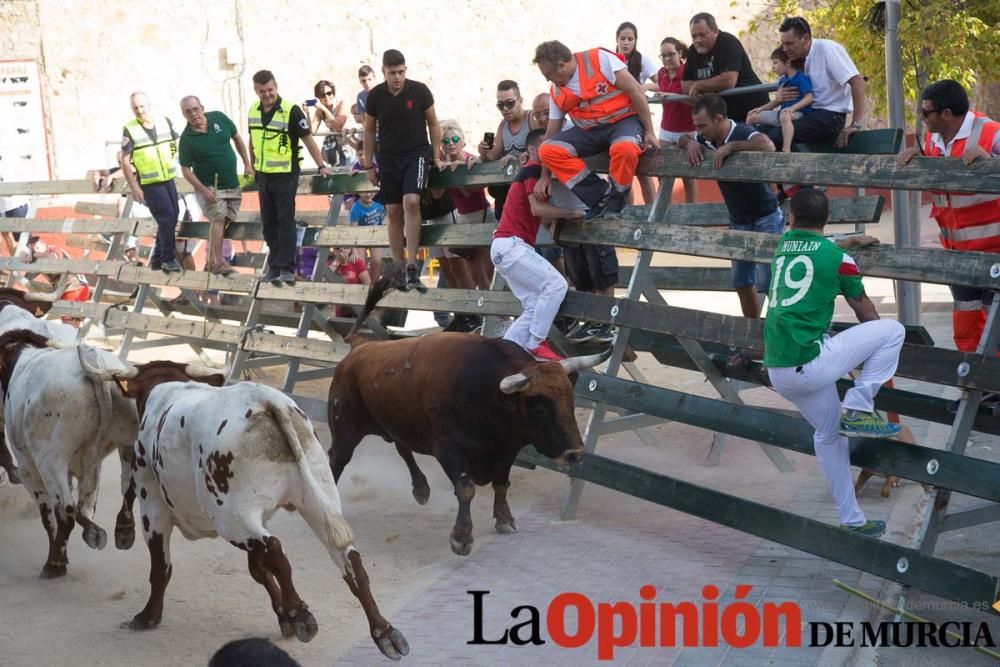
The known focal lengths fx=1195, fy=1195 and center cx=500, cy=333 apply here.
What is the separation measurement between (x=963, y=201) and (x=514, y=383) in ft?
9.20

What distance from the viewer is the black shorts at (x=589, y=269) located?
29.9 ft

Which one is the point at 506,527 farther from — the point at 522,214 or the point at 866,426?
the point at 866,426

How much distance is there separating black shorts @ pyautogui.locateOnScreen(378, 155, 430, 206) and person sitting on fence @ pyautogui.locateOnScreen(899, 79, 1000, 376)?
413cm

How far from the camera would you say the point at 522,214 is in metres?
8.23

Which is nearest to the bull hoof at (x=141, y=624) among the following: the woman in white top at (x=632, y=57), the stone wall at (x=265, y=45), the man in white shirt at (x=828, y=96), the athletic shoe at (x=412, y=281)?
the athletic shoe at (x=412, y=281)

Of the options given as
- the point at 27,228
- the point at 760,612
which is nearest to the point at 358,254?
the point at 27,228

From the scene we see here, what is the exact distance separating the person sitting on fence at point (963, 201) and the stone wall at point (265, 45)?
16.8m

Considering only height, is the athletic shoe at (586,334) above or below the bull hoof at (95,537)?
above

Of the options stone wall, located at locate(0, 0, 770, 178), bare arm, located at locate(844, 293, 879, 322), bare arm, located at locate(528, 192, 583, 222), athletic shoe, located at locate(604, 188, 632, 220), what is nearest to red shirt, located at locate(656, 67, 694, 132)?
athletic shoe, located at locate(604, 188, 632, 220)

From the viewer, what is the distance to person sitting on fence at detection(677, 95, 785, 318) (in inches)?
290

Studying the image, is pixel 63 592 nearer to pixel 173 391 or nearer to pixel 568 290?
pixel 173 391

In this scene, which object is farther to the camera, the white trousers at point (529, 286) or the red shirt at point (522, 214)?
the red shirt at point (522, 214)

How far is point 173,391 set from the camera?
6434 millimetres

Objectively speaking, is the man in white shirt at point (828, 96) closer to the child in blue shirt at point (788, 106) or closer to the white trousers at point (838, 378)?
the child in blue shirt at point (788, 106)
